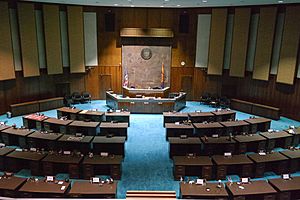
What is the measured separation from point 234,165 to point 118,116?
6.48 m

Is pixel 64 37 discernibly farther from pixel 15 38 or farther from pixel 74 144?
pixel 74 144

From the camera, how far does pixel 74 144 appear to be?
1012 centimetres

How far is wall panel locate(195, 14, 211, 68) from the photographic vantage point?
723 inches

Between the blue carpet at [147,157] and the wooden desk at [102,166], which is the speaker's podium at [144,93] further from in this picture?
the wooden desk at [102,166]

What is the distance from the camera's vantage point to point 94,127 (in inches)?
453

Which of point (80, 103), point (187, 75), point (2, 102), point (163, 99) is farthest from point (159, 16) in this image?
point (2, 102)

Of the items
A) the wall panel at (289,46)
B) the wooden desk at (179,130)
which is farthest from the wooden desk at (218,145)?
the wall panel at (289,46)

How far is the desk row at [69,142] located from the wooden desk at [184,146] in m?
1.85

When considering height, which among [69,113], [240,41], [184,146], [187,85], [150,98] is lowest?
[184,146]

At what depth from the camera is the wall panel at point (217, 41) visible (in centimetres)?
1784

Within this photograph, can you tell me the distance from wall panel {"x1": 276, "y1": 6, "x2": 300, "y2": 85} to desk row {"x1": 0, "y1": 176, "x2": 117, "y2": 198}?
12.3 metres

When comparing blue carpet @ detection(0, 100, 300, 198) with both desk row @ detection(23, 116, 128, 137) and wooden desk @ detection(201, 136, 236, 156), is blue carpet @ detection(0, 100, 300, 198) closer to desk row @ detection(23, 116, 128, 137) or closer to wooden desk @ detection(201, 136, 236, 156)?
desk row @ detection(23, 116, 128, 137)

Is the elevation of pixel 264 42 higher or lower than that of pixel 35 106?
higher

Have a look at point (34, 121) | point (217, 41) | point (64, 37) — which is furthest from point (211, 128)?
point (64, 37)
